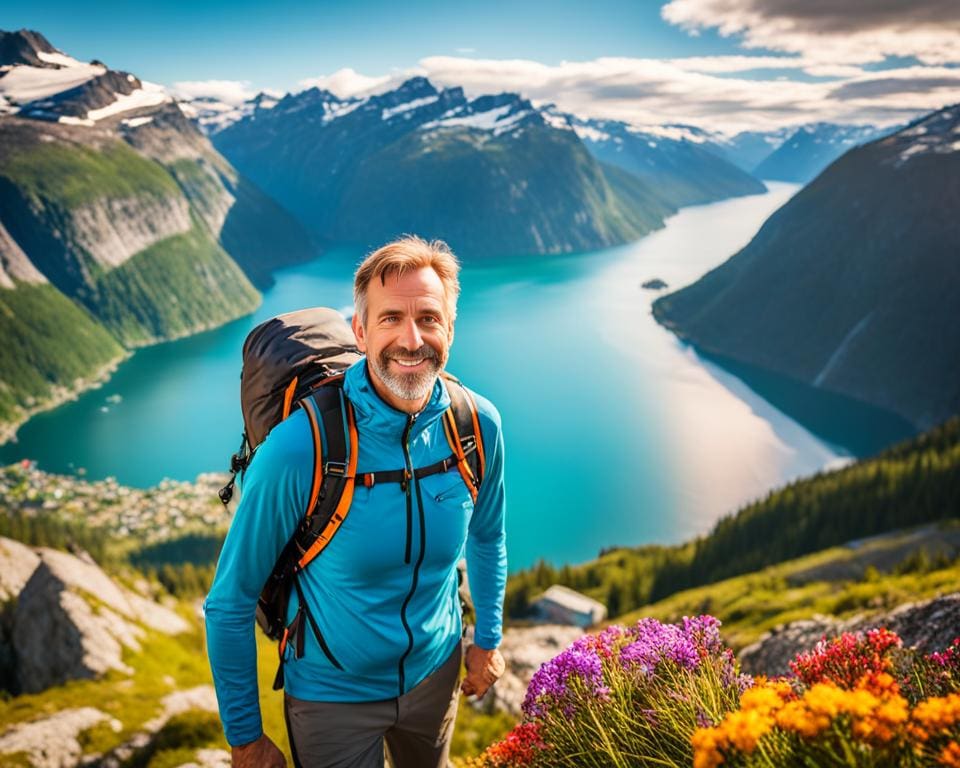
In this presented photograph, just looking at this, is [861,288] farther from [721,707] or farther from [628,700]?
[628,700]

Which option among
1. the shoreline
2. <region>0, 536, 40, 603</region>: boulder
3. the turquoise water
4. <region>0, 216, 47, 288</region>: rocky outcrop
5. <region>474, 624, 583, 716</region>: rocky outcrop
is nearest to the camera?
<region>474, 624, 583, 716</region>: rocky outcrop

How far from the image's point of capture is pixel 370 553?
337 centimetres

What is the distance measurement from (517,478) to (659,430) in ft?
87.3

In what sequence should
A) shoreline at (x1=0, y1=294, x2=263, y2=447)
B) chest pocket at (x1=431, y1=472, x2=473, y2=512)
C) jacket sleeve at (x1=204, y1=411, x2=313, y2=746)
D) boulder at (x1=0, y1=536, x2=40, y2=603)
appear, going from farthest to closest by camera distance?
1. shoreline at (x1=0, y1=294, x2=263, y2=447)
2. boulder at (x1=0, y1=536, x2=40, y2=603)
3. chest pocket at (x1=431, y1=472, x2=473, y2=512)
4. jacket sleeve at (x1=204, y1=411, x2=313, y2=746)

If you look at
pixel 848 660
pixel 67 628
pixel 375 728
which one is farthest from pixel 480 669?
pixel 67 628

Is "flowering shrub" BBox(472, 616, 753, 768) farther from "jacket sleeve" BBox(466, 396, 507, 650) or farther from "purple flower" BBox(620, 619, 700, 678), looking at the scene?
"jacket sleeve" BBox(466, 396, 507, 650)

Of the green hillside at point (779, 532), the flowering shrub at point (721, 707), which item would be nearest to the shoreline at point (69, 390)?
the green hillside at point (779, 532)

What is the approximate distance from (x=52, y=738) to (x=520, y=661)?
14.2 m

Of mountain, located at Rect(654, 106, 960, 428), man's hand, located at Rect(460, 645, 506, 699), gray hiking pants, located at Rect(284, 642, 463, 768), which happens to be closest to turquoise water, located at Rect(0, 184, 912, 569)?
mountain, located at Rect(654, 106, 960, 428)

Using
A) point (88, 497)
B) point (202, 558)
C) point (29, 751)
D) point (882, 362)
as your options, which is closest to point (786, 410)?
point (882, 362)

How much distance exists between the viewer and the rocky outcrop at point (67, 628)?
18922 millimetres

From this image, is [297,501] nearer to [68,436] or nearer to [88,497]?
[88,497]

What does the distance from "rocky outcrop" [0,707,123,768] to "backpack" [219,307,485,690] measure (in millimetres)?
9721

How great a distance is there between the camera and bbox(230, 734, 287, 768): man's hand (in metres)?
3.41
